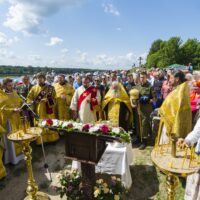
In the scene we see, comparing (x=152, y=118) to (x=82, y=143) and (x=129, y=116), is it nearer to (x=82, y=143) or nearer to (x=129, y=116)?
(x=129, y=116)

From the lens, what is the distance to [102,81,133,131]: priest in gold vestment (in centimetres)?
592

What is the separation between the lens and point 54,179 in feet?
15.2

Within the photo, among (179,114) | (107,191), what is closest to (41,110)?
(107,191)

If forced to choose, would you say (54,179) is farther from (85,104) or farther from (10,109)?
(85,104)

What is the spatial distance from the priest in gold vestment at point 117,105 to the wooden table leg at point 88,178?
3026mm

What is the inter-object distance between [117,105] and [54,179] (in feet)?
8.49

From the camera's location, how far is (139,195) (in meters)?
3.97

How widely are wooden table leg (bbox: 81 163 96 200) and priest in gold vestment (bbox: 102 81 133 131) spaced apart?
303cm

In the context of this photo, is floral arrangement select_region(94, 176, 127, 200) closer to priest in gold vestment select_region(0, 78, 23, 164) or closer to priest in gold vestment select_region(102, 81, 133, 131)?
priest in gold vestment select_region(0, 78, 23, 164)

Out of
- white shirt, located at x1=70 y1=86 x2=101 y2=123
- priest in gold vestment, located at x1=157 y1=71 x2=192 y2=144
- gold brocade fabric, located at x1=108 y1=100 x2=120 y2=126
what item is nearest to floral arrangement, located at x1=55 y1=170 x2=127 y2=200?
priest in gold vestment, located at x1=157 y1=71 x2=192 y2=144

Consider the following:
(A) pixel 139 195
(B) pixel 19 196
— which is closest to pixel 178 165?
(A) pixel 139 195

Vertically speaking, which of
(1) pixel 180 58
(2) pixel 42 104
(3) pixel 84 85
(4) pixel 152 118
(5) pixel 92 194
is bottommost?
(5) pixel 92 194

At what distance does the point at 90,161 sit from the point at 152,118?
3.82m

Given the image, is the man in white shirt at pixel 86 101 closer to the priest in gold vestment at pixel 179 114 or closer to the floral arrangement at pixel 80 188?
the priest in gold vestment at pixel 179 114
